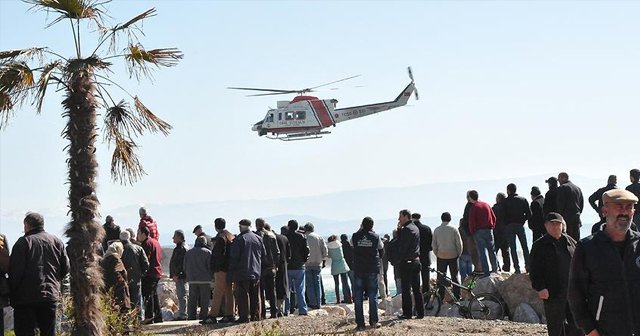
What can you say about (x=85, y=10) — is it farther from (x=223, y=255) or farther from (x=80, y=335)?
(x=223, y=255)

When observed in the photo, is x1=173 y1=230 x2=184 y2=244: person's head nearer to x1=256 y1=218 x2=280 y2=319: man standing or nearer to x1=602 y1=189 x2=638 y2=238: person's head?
x1=256 y1=218 x2=280 y2=319: man standing

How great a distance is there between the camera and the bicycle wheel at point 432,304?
64.7 feet

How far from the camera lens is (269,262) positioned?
18.2 meters

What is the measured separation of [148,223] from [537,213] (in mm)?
7313

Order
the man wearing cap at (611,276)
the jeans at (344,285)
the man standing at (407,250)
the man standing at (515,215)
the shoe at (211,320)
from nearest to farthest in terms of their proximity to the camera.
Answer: the man wearing cap at (611,276) → the man standing at (407,250) → the shoe at (211,320) → the man standing at (515,215) → the jeans at (344,285)

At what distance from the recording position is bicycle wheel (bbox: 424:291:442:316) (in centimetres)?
1972

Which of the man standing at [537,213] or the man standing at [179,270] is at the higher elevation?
the man standing at [537,213]

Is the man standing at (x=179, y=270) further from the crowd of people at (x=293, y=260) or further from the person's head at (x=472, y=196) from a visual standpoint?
the person's head at (x=472, y=196)

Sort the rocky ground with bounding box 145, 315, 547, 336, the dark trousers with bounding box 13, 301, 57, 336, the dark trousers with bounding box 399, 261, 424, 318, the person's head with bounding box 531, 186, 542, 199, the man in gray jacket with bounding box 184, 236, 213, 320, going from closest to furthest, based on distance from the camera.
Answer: the dark trousers with bounding box 13, 301, 57, 336
the rocky ground with bounding box 145, 315, 547, 336
the dark trousers with bounding box 399, 261, 424, 318
the man in gray jacket with bounding box 184, 236, 213, 320
the person's head with bounding box 531, 186, 542, 199

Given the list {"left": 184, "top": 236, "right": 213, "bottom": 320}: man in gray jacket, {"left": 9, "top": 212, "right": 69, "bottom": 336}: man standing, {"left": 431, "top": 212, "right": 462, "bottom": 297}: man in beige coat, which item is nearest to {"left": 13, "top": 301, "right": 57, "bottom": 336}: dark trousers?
{"left": 9, "top": 212, "right": 69, "bottom": 336}: man standing

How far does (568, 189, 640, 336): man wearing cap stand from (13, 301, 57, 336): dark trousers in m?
6.57

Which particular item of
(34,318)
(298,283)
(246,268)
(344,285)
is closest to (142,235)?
(246,268)

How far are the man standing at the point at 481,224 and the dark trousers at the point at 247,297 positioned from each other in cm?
474

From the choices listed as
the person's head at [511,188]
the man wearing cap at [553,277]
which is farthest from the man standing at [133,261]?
the man wearing cap at [553,277]
